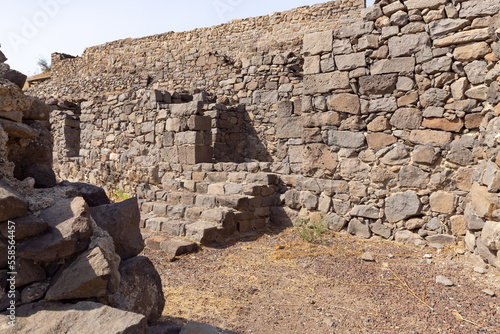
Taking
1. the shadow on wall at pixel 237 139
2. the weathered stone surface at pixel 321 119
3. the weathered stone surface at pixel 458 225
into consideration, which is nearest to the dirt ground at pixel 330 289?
the weathered stone surface at pixel 458 225

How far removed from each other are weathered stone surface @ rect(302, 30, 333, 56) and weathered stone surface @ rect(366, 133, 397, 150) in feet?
4.63

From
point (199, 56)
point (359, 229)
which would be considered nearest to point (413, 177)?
point (359, 229)

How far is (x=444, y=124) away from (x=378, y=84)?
957mm

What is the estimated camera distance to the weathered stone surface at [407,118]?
4402 mm

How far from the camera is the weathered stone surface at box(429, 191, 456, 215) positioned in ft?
13.7

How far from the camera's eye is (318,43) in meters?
5.14

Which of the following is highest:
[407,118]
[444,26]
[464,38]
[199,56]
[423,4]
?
[199,56]

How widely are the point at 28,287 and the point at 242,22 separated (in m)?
14.0

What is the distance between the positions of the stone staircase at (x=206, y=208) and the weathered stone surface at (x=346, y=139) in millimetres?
1218

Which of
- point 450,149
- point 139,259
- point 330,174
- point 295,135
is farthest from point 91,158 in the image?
point 450,149

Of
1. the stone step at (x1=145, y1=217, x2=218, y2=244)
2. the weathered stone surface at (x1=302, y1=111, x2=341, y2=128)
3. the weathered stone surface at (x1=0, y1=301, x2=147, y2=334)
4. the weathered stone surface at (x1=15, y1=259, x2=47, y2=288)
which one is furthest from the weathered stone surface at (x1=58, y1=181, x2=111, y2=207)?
the weathered stone surface at (x1=302, y1=111, x2=341, y2=128)

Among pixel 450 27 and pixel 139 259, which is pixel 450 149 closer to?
pixel 450 27

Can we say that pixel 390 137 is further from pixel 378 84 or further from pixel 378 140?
pixel 378 84

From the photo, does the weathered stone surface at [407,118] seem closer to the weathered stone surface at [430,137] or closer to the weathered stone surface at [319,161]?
the weathered stone surface at [430,137]
